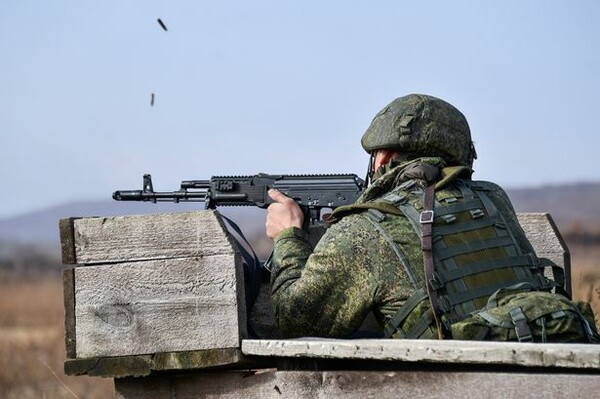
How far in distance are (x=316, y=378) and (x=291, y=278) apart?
2.52 feet

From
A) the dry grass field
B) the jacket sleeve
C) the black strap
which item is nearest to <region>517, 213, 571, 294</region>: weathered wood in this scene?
the jacket sleeve

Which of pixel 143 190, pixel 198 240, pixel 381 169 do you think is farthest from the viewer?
pixel 143 190

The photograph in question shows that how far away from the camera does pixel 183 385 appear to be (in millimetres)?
5629

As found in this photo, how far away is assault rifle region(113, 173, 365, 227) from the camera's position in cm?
744

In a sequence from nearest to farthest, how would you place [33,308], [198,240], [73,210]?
1. [198,240]
2. [33,308]
3. [73,210]

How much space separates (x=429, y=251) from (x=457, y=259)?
0.13 m

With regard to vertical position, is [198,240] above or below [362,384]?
above

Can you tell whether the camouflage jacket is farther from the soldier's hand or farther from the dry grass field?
the dry grass field

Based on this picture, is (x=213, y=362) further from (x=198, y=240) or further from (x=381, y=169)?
(x=381, y=169)

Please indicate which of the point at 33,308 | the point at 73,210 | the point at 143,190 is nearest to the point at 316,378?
the point at 143,190

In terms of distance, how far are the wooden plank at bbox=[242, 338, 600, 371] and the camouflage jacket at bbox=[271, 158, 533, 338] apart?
458 millimetres

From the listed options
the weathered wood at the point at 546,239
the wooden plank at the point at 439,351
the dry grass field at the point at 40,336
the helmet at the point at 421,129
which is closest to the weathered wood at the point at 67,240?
the wooden plank at the point at 439,351

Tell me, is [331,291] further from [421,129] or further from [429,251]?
[421,129]

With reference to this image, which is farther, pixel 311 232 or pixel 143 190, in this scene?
pixel 143 190
